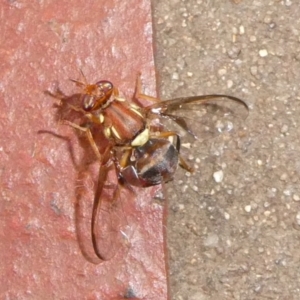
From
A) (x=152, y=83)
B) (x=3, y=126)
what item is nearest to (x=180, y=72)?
(x=152, y=83)

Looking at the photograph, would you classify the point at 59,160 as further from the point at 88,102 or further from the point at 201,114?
the point at 201,114

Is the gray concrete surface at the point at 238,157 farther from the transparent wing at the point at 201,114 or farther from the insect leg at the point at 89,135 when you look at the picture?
the insect leg at the point at 89,135

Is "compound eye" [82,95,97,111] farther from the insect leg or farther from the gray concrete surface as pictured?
the gray concrete surface

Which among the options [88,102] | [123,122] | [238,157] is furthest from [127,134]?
[238,157]

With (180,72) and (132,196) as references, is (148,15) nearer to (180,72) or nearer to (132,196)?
(180,72)

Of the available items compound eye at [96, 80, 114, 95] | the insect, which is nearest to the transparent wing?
the insect

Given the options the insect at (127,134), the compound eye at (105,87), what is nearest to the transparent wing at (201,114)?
the insect at (127,134)
